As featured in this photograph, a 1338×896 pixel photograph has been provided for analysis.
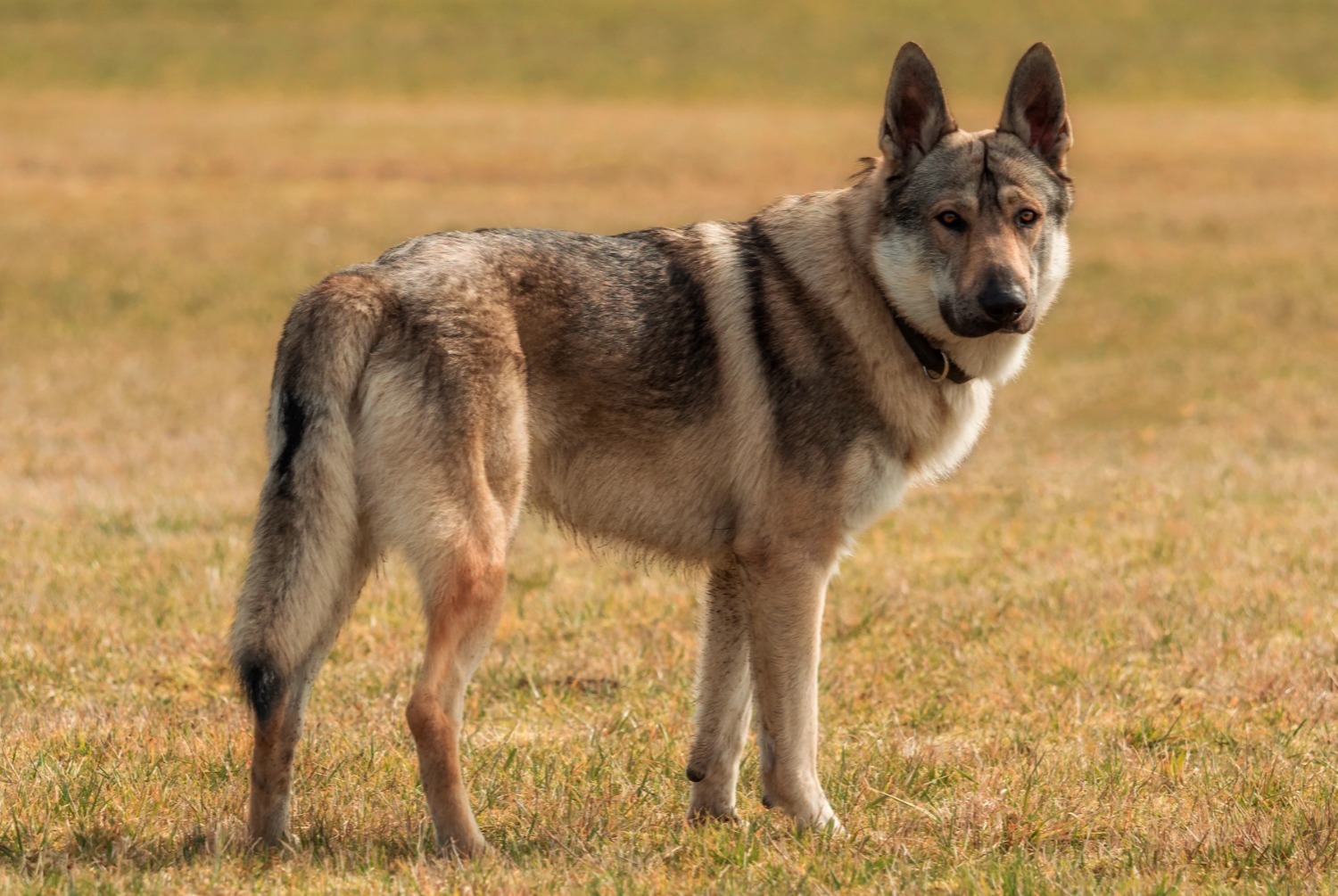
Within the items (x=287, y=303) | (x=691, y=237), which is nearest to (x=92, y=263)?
(x=287, y=303)

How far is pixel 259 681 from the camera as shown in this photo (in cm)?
425

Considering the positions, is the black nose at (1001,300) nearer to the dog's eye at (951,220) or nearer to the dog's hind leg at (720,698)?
the dog's eye at (951,220)

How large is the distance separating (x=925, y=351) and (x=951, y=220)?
412mm

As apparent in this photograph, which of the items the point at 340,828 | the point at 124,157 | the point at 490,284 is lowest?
the point at 124,157

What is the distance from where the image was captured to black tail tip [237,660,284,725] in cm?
425

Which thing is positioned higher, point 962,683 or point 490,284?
point 490,284

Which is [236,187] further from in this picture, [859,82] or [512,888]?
[859,82]

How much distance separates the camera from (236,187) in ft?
84.5

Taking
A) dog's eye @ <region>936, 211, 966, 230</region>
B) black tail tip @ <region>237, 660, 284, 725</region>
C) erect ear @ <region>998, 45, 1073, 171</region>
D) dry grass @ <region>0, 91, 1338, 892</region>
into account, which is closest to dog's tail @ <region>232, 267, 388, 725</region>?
black tail tip @ <region>237, 660, 284, 725</region>

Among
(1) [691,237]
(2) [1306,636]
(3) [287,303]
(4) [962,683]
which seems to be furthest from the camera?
(3) [287,303]

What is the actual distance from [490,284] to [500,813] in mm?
1575

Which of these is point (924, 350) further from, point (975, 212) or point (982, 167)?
point (982, 167)

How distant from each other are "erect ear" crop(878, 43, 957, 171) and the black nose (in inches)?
22.5

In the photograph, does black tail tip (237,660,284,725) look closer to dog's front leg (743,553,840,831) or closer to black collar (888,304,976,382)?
dog's front leg (743,553,840,831)
